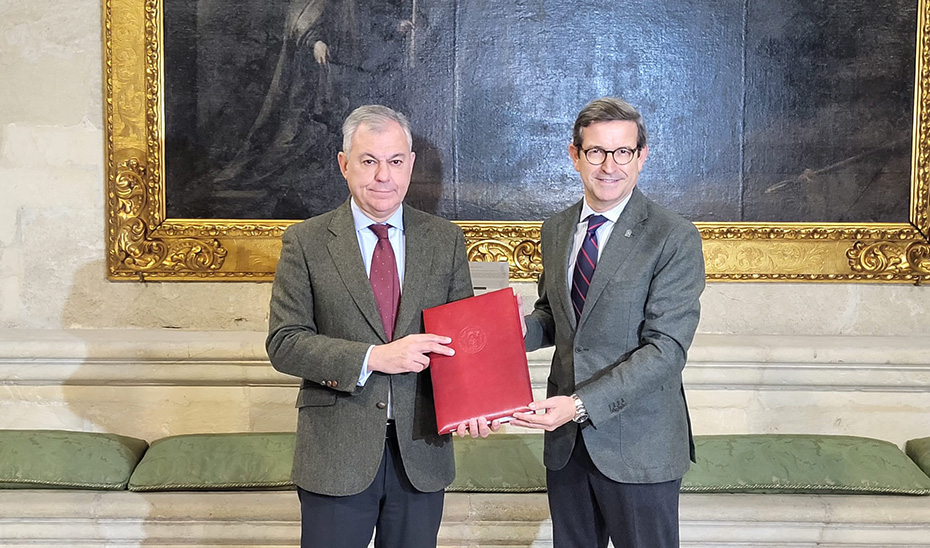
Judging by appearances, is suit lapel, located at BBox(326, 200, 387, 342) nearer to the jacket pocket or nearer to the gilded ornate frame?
the jacket pocket

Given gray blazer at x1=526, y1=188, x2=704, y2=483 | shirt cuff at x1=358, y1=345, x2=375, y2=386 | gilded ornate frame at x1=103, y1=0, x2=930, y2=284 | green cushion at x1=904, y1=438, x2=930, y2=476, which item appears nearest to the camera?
shirt cuff at x1=358, y1=345, x2=375, y2=386

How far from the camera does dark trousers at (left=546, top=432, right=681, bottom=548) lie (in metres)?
2.66

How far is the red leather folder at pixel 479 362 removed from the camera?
2.59 metres

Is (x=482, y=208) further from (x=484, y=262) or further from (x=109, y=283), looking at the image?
(x=109, y=283)

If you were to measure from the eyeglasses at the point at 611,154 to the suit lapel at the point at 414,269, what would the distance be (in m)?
0.55

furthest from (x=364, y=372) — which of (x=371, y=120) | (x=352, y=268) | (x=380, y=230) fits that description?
(x=371, y=120)

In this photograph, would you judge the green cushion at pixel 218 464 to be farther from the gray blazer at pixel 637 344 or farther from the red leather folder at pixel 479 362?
the gray blazer at pixel 637 344

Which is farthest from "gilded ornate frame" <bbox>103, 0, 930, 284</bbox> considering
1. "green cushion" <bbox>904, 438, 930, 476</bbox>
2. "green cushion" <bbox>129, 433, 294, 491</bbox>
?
"green cushion" <bbox>129, 433, 294, 491</bbox>

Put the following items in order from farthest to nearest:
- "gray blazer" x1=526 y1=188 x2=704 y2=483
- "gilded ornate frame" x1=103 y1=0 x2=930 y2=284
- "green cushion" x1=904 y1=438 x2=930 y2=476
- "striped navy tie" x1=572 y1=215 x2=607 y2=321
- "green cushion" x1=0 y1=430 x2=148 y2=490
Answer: "gilded ornate frame" x1=103 y1=0 x2=930 y2=284 < "green cushion" x1=904 y1=438 x2=930 y2=476 < "green cushion" x1=0 y1=430 x2=148 y2=490 < "striped navy tie" x1=572 y1=215 x2=607 y2=321 < "gray blazer" x1=526 y1=188 x2=704 y2=483

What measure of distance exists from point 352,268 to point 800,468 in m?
2.36

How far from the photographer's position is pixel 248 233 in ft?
15.1

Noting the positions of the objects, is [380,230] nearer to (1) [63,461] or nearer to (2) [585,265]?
(2) [585,265]

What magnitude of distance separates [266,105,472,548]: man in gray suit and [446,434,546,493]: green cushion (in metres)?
1.10

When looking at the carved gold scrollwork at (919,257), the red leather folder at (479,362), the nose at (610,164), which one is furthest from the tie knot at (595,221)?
the carved gold scrollwork at (919,257)
